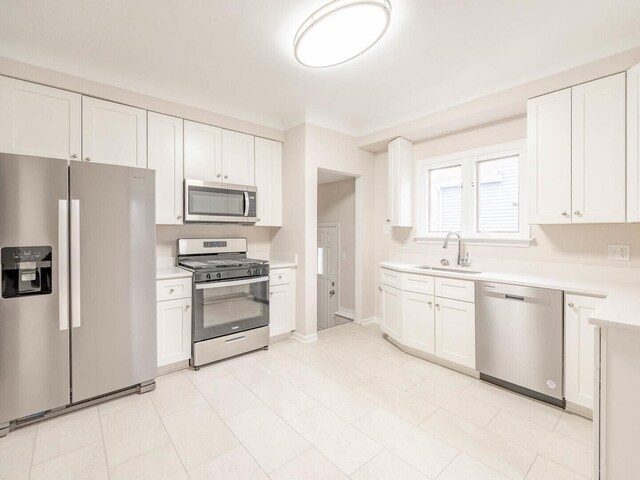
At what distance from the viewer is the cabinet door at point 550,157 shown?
2371 mm

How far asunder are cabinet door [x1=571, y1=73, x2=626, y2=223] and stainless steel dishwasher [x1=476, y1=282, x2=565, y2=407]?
70 cm

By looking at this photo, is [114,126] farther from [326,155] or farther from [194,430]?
[194,430]

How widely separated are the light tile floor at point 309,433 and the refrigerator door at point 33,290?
0.26m

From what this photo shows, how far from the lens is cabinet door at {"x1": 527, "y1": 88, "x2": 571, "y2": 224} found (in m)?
2.37

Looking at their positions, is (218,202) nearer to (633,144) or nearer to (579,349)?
(579,349)

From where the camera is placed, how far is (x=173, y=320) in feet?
9.11

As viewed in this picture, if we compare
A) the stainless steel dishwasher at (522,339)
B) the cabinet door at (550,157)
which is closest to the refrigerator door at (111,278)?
the stainless steel dishwasher at (522,339)

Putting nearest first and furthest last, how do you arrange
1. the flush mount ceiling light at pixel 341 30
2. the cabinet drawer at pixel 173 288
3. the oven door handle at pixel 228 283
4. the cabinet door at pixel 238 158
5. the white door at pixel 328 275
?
1. the flush mount ceiling light at pixel 341 30
2. the cabinet drawer at pixel 173 288
3. the oven door handle at pixel 228 283
4. the cabinet door at pixel 238 158
5. the white door at pixel 328 275

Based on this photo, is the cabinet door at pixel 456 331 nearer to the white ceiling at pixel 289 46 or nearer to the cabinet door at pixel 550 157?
the cabinet door at pixel 550 157

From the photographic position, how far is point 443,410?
221 centimetres

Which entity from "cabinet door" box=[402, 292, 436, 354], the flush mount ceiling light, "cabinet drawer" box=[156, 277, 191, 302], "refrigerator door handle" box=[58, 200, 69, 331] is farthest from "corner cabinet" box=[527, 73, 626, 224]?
"refrigerator door handle" box=[58, 200, 69, 331]

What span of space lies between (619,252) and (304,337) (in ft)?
9.88

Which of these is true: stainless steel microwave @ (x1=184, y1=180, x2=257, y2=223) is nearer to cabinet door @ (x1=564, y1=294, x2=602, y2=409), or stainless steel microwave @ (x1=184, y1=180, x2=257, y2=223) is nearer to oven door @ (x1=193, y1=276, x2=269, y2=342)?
oven door @ (x1=193, y1=276, x2=269, y2=342)

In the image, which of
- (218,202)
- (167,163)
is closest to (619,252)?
(218,202)
